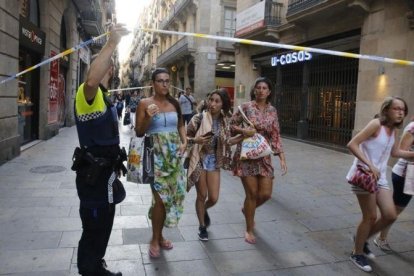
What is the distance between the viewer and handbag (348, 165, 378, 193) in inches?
144

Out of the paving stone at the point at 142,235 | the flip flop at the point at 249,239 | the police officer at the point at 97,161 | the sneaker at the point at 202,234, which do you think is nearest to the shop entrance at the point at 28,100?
the paving stone at the point at 142,235

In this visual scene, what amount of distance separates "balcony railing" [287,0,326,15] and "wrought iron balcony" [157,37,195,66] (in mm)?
12994

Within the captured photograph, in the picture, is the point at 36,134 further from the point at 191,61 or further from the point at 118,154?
the point at 191,61

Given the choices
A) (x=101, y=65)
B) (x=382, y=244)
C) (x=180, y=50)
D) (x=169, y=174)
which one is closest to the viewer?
(x=101, y=65)

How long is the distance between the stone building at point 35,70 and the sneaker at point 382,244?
6905 millimetres

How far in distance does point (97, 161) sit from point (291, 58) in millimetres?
12910

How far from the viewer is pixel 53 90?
44.1 feet

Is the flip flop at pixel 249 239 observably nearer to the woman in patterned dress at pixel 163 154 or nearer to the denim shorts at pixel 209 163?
the denim shorts at pixel 209 163

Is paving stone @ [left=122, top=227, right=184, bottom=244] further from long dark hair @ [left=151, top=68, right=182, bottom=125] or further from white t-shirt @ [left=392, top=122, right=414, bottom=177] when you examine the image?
white t-shirt @ [left=392, top=122, right=414, bottom=177]

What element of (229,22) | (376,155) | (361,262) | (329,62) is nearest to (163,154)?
(376,155)

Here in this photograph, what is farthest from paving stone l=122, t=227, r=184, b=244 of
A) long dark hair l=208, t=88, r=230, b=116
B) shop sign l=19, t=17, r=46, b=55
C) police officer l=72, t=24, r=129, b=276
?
shop sign l=19, t=17, r=46, b=55

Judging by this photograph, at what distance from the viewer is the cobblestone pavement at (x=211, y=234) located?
3.69 meters

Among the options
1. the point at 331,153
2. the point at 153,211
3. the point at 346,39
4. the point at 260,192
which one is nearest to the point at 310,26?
the point at 346,39

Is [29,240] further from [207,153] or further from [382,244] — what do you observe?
[382,244]
